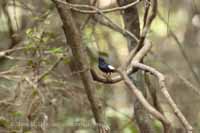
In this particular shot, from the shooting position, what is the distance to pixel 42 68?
10.2ft

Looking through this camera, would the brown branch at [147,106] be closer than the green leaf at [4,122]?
Yes

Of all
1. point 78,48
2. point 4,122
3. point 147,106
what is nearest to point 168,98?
point 147,106

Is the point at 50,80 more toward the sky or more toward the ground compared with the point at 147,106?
more toward the ground

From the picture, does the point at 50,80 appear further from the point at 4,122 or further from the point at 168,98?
the point at 168,98

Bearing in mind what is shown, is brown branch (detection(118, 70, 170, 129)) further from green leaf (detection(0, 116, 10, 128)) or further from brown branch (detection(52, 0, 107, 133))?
green leaf (detection(0, 116, 10, 128))

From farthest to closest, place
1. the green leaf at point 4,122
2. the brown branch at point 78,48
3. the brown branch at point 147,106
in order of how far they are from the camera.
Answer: the green leaf at point 4,122
the brown branch at point 78,48
the brown branch at point 147,106

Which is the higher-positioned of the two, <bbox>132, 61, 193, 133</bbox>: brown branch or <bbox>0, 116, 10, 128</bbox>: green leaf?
<bbox>132, 61, 193, 133</bbox>: brown branch

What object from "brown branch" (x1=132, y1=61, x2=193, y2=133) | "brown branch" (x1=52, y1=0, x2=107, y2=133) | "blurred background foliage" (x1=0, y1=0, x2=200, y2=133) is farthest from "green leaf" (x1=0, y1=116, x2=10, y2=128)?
"brown branch" (x1=132, y1=61, x2=193, y2=133)

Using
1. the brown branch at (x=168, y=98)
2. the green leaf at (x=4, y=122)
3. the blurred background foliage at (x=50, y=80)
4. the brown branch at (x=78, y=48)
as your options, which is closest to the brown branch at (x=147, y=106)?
the brown branch at (x=168, y=98)

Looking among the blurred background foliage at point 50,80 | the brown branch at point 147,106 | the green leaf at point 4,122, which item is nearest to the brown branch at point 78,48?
the blurred background foliage at point 50,80

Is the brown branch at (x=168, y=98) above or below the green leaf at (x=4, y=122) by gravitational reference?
above

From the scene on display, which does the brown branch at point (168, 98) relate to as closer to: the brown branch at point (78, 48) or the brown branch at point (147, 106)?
the brown branch at point (147, 106)

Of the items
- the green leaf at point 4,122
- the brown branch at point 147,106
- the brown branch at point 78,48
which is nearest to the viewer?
the brown branch at point 147,106

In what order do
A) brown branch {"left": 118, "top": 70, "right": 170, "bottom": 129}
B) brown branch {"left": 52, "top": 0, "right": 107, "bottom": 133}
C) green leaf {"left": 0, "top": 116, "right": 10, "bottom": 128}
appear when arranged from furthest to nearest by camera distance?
green leaf {"left": 0, "top": 116, "right": 10, "bottom": 128}, brown branch {"left": 52, "top": 0, "right": 107, "bottom": 133}, brown branch {"left": 118, "top": 70, "right": 170, "bottom": 129}
